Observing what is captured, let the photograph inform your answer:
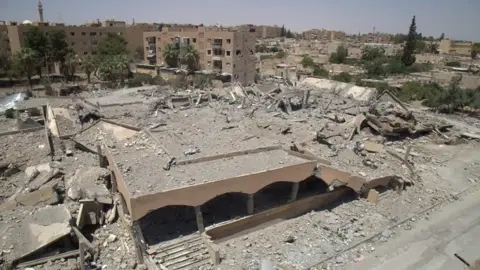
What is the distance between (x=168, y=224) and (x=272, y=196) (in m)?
4.37

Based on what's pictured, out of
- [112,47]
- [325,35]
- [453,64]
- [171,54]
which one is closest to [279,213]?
[171,54]

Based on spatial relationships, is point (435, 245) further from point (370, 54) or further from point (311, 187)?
point (370, 54)

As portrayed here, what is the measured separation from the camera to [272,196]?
43.7 feet

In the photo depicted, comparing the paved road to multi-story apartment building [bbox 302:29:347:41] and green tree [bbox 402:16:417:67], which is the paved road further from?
multi-story apartment building [bbox 302:29:347:41]

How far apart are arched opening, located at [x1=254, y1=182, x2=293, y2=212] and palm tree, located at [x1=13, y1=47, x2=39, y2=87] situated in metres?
35.1

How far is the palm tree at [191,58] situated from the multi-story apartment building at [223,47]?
990 mm

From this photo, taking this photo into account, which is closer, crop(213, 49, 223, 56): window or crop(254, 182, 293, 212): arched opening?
crop(254, 182, 293, 212): arched opening

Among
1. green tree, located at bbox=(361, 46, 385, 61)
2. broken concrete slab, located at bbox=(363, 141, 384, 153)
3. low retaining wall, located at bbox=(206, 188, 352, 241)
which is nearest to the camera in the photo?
low retaining wall, located at bbox=(206, 188, 352, 241)

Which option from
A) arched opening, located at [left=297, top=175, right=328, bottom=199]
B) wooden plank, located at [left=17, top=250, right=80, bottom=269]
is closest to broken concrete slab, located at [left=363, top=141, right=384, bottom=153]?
arched opening, located at [left=297, top=175, right=328, bottom=199]

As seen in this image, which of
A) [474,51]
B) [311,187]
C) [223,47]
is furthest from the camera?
[474,51]

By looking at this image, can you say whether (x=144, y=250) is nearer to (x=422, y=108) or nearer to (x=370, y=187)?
(x=370, y=187)

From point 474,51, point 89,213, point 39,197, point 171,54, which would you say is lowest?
point 89,213

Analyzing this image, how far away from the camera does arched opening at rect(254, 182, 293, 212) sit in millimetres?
12484

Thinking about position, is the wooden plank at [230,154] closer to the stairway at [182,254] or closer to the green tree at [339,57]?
the stairway at [182,254]
